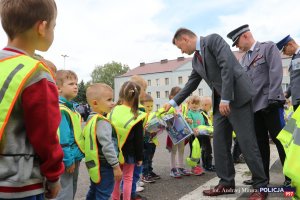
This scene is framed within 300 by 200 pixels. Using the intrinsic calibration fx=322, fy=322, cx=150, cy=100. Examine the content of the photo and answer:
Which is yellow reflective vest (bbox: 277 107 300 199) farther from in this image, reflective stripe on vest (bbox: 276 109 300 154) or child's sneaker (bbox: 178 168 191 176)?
child's sneaker (bbox: 178 168 191 176)

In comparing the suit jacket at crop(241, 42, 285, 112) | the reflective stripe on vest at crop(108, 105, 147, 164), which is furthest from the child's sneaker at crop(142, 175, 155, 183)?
the suit jacket at crop(241, 42, 285, 112)

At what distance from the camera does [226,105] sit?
3.83 metres

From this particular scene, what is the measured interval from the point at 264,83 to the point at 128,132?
1.97m

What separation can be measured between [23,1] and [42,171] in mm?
806

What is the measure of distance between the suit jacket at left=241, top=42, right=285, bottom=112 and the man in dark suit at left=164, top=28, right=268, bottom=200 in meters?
0.31

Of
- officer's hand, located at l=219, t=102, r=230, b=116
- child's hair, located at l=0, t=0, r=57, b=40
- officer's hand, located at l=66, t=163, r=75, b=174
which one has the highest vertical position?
child's hair, located at l=0, t=0, r=57, b=40

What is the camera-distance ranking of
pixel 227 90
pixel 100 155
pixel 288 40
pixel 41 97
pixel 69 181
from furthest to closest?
1. pixel 288 40
2. pixel 227 90
3. pixel 100 155
4. pixel 69 181
5. pixel 41 97

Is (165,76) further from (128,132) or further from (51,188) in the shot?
(51,188)

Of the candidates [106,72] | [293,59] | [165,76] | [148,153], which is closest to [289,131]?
[293,59]

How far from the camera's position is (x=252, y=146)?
3857 millimetres

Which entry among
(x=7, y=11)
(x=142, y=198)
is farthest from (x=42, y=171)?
(x=142, y=198)

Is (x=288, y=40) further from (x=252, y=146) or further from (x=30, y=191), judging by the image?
(x=30, y=191)

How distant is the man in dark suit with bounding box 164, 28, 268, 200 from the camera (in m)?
3.85

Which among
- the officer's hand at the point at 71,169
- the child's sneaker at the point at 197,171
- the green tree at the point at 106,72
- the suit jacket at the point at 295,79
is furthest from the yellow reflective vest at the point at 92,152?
the green tree at the point at 106,72
